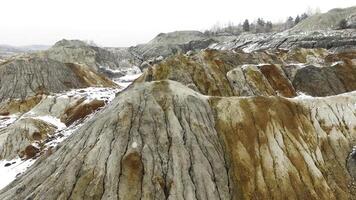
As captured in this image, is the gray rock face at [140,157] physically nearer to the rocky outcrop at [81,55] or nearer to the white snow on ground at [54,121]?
the white snow on ground at [54,121]

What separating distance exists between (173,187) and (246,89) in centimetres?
2511

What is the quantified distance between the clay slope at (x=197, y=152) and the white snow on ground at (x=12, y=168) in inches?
170

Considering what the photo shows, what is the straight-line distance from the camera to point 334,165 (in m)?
27.3

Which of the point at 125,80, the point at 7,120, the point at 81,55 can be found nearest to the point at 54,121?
the point at 7,120

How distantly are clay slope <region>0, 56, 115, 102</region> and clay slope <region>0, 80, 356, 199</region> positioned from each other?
37354 mm

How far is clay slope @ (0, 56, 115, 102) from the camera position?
62375 mm

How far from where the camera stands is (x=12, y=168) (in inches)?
1280

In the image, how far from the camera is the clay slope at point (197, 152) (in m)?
22.3

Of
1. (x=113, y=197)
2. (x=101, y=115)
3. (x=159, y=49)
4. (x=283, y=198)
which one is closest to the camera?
(x=113, y=197)

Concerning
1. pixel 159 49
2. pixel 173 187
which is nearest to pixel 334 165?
pixel 173 187

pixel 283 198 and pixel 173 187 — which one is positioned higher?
pixel 173 187

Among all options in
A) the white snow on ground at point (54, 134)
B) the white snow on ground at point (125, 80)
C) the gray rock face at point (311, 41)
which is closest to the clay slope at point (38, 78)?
the white snow on ground at point (125, 80)

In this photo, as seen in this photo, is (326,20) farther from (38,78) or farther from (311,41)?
(38,78)

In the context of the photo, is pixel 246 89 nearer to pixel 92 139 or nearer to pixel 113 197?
pixel 92 139
